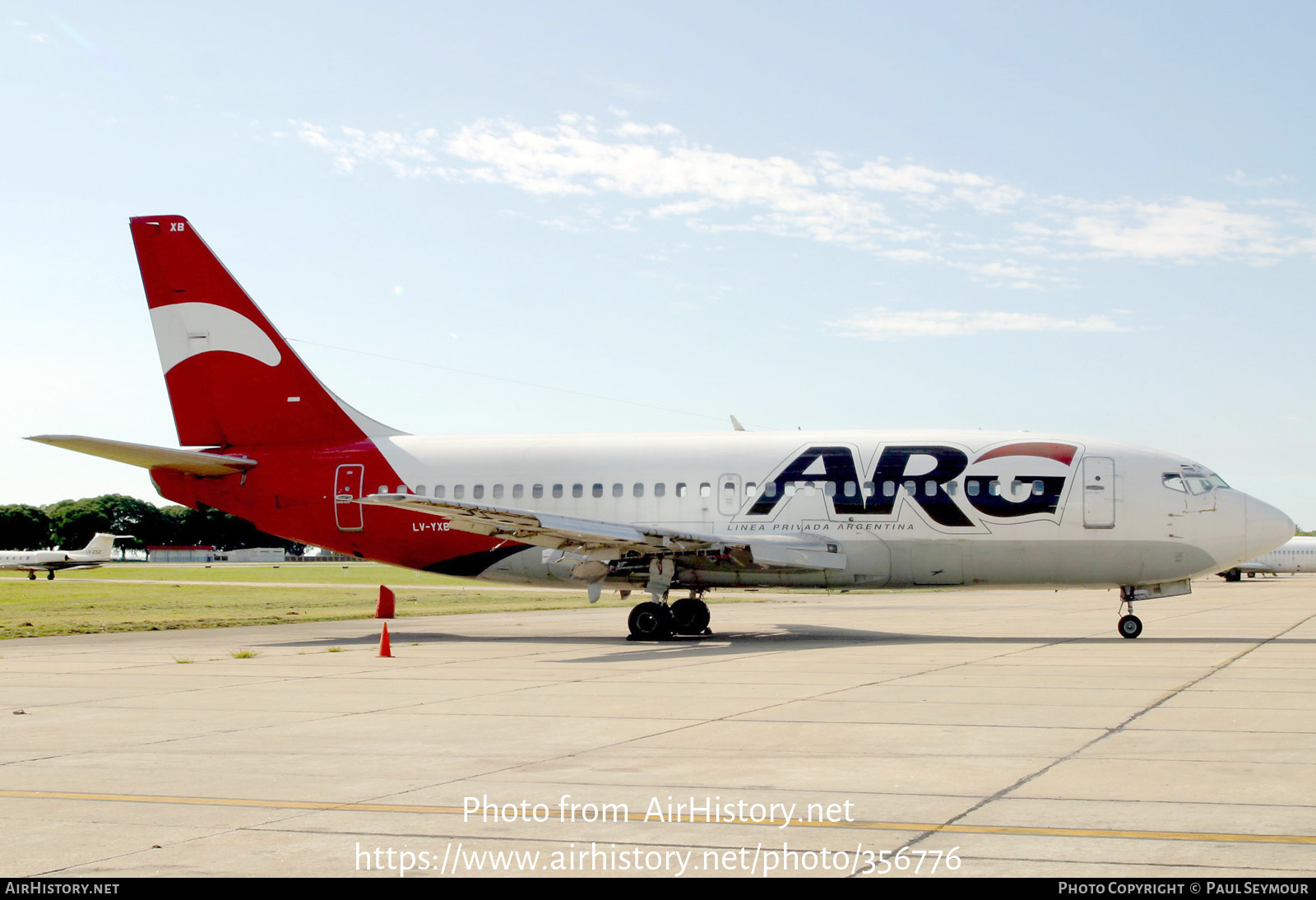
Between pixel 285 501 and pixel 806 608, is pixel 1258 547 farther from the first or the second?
pixel 285 501

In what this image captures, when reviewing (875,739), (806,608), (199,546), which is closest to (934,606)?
(806,608)

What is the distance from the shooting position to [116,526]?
17762 centimetres

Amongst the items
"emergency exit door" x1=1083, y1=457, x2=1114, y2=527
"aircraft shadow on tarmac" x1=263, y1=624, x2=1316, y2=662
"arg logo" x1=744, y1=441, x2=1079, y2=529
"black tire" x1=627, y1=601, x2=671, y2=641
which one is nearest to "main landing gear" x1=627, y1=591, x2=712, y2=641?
"black tire" x1=627, y1=601, x2=671, y2=641

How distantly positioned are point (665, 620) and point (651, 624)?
28cm

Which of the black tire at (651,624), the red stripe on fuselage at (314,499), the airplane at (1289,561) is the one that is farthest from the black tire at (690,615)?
the airplane at (1289,561)

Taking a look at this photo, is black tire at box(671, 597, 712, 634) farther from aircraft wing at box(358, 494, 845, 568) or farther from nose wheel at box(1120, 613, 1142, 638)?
nose wheel at box(1120, 613, 1142, 638)

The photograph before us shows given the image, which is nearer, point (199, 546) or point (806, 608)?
point (806, 608)

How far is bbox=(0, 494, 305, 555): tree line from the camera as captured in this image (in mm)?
170000

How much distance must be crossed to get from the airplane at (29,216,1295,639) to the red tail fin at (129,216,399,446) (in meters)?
0.04

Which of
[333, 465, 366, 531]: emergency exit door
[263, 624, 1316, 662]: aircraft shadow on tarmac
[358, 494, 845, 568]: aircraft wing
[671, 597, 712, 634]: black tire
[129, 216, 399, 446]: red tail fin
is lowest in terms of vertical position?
[263, 624, 1316, 662]: aircraft shadow on tarmac

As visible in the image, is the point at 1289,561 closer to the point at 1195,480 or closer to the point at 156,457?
the point at 1195,480

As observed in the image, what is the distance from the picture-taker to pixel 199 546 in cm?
18125

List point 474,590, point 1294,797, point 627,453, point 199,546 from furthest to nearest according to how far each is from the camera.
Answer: point 199,546 < point 474,590 < point 627,453 < point 1294,797
